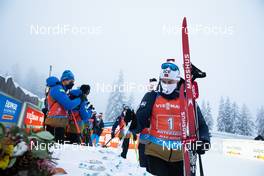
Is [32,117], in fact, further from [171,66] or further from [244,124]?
[244,124]

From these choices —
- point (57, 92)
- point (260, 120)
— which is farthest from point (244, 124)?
point (57, 92)

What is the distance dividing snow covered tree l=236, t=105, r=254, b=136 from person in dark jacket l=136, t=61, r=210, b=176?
153 ft

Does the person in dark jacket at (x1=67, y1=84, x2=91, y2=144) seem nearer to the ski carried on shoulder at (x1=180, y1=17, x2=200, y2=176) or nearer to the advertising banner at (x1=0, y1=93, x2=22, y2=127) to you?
the advertising banner at (x1=0, y1=93, x2=22, y2=127)

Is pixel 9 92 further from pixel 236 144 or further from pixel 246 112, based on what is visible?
pixel 246 112

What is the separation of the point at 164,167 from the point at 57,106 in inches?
83.9

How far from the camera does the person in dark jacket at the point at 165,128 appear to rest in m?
3.68

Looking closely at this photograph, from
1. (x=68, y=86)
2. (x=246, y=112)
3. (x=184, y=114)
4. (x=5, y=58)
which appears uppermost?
(x=5, y=58)

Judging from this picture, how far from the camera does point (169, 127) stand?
3744 mm

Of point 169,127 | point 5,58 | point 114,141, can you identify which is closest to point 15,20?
point 5,58

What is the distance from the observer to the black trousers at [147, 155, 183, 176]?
3689 millimetres

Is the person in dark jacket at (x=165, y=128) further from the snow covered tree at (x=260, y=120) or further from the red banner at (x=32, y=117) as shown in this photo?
the snow covered tree at (x=260, y=120)

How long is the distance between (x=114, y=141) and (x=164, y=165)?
46.3ft

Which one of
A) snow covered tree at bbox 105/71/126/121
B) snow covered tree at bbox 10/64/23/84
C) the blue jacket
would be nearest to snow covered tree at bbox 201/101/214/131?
snow covered tree at bbox 105/71/126/121

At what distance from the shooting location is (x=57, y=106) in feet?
16.3
